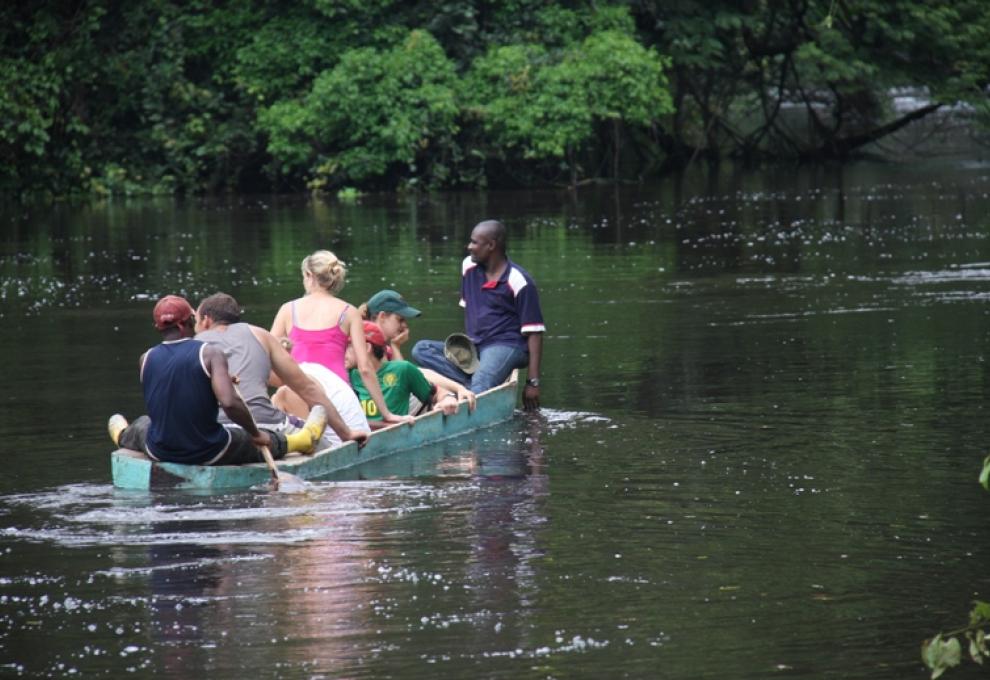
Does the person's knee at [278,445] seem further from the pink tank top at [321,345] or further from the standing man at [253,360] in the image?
the pink tank top at [321,345]

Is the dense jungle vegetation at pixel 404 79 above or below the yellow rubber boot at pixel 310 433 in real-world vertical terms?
above

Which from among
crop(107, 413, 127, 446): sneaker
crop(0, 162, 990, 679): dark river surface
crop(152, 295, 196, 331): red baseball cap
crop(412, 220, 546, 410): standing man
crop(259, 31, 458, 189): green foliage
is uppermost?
crop(259, 31, 458, 189): green foliage

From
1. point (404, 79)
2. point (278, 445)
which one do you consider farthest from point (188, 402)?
point (404, 79)

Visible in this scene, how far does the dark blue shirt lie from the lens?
10.3 meters

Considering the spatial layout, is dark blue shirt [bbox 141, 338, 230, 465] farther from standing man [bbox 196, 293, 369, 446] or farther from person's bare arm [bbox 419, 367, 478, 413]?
person's bare arm [bbox 419, 367, 478, 413]

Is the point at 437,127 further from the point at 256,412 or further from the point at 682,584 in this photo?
the point at 682,584

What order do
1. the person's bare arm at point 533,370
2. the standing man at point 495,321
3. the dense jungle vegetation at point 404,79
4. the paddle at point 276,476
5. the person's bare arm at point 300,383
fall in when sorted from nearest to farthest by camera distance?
1. the paddle at point 276,476
2. the person's bare arm at point 300,383
3. the person's bare arm at point 533,370
4. the standing man at point 495,321
5. the dense jungle vegetation at point 404,79

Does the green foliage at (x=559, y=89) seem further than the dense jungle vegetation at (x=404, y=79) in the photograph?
No

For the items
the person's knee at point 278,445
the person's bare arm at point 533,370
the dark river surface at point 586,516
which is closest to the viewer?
the dark river surface at point 586,516

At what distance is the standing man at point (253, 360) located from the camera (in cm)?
1105

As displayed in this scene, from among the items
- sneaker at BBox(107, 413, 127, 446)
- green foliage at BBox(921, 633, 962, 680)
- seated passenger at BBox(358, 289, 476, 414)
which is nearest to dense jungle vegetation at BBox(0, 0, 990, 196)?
seated passenger at BBox(358, 289, 476, 414)

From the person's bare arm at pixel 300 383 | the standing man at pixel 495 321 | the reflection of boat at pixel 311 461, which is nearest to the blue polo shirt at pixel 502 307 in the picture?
the standing man at pixel 495 321

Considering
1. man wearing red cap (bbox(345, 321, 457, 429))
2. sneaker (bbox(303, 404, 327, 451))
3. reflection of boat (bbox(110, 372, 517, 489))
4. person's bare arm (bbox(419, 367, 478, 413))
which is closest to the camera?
reflection of boat (bbox(110, 372, 517, 489))

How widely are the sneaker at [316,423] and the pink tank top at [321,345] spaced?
585mm
